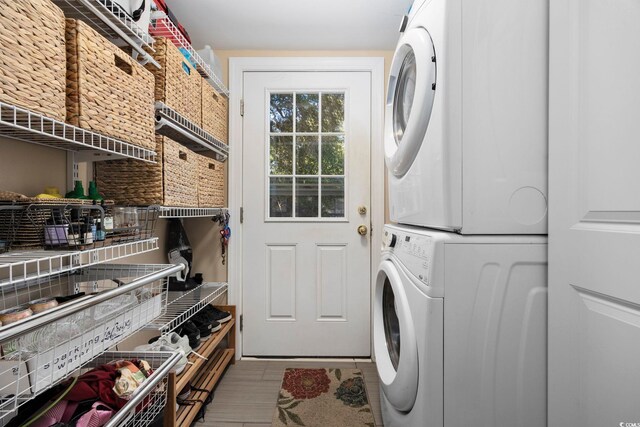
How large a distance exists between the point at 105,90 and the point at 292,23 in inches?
51.1

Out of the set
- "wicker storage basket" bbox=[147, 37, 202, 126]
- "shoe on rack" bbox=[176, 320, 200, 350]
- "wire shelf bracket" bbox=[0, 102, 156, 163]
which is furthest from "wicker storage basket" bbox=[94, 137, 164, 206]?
"shoe on rack" bbox=[176, 320, 200, 350]

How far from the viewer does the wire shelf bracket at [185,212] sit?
141 cm

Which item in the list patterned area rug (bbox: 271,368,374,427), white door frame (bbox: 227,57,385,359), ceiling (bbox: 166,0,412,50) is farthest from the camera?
white door frame (bbox: 227,57,385,359)

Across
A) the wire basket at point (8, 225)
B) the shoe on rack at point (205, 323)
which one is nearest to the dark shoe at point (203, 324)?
the shoe on rack at point (205, 323)

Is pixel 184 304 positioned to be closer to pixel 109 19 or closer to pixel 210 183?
pixel 210 183

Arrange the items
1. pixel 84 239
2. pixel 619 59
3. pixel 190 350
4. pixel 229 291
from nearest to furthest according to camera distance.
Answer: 1. pixel 619 59
2. pixel 84 239
3. pixel 190 350
4. pixel 229 291

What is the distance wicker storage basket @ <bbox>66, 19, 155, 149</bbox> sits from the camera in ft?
2.81

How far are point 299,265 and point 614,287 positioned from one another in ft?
5.62

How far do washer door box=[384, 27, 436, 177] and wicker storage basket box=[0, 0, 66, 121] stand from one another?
0.93 meters

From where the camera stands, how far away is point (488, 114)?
2.96ft

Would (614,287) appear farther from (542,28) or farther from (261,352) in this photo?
(261,352)

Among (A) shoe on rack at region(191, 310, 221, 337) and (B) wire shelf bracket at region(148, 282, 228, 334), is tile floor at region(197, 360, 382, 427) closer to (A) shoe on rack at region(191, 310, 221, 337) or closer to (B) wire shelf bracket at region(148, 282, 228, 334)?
(A) shoe on rack at region(191, 310, 221, 337)

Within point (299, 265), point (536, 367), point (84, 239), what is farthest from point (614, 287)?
point (299, 265)

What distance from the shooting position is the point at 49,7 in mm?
763
